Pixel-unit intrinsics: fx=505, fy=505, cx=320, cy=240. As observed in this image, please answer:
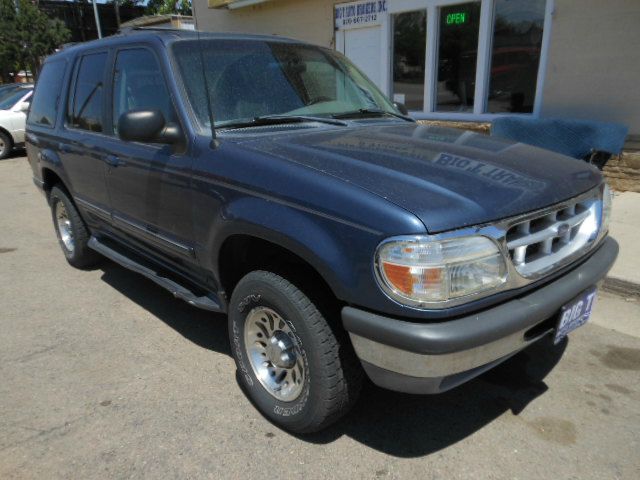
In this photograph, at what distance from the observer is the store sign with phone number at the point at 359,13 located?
9.12 metres

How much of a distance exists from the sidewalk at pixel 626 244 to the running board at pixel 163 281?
315 centimetres

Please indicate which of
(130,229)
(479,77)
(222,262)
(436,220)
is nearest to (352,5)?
(479,77)

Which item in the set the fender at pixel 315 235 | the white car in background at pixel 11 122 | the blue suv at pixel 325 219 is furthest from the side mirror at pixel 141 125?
the white car in background at pixel 11 122

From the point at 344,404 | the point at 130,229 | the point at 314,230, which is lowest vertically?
the point at 344,404

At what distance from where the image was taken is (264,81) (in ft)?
10.1

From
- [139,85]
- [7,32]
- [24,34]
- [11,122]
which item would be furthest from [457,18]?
[7,32]

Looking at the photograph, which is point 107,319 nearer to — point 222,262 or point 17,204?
point 222,262

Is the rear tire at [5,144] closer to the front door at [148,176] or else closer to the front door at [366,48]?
the front door at [366,48]

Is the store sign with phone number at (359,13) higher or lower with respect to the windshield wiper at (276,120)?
higher

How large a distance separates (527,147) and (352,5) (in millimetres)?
7687

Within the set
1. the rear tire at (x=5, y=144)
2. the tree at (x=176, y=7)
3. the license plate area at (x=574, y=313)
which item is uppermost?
the tree at (x=176, y=7)

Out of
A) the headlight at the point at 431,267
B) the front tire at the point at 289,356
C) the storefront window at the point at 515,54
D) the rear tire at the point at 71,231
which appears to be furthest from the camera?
the storefront window at the point at 515,54

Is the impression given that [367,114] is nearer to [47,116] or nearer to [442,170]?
[442,170]

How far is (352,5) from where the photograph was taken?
948 centimetres
